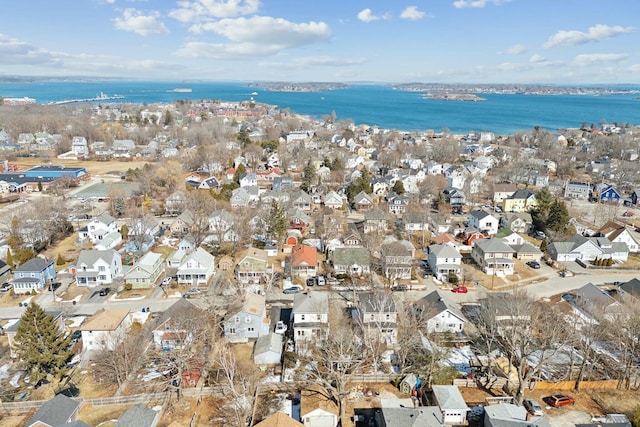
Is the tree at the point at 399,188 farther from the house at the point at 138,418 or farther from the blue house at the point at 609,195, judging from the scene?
the house at the point at 138,418

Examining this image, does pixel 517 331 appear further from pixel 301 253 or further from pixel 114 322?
pixel 114 322

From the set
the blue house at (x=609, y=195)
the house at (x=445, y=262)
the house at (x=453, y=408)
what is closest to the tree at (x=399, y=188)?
the house at (x=445, y=262)

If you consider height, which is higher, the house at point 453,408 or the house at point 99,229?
the house at point 99,229

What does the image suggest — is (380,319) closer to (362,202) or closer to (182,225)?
(182,225)

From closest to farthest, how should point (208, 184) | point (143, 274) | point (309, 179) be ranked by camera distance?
point (143, 274) < point (309, 179) < point (208, 184)

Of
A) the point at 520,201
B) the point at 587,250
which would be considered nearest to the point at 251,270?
the point at 587,250

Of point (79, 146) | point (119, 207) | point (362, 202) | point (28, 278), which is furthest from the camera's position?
point (79, 146)
